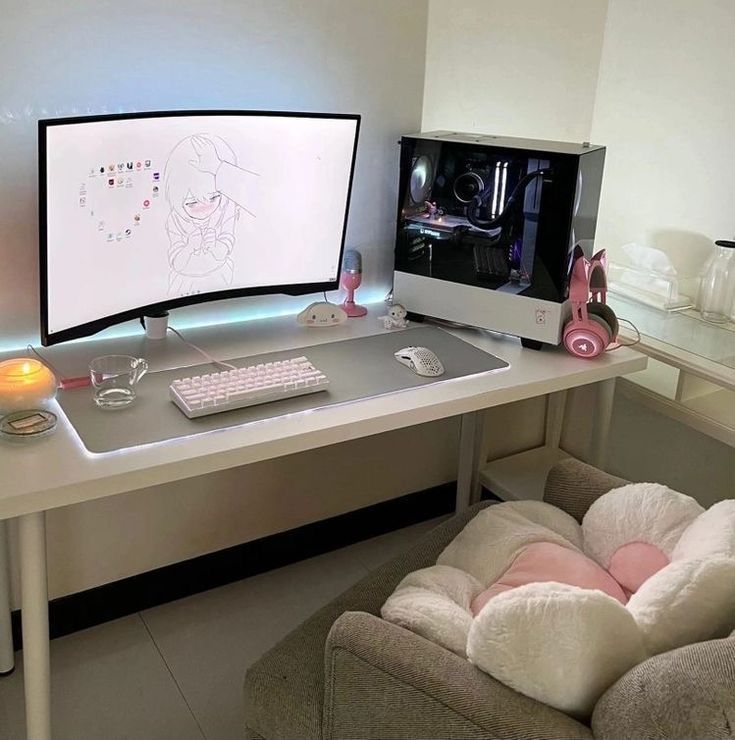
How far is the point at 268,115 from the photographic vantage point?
188 centimetres

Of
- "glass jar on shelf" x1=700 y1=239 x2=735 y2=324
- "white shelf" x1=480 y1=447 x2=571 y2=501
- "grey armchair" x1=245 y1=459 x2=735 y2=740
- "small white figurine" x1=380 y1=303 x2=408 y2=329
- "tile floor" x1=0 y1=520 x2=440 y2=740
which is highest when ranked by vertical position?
"glass jar on shelf" x1=700 y1=239 x2=735 y2=324

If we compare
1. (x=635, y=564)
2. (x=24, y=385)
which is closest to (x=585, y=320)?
(x=635, y=564)

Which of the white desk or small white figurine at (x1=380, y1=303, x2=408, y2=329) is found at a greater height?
small white figurine at (x1=380, y1=303, x2=408, y2=329)

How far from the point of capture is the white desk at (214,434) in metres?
1.40

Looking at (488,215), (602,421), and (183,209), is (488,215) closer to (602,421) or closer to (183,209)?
(602,421)

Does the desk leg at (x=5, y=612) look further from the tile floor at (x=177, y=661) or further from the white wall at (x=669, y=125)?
the white wall at (x=669, y=125)

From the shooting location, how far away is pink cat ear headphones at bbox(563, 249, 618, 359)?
2.00 m

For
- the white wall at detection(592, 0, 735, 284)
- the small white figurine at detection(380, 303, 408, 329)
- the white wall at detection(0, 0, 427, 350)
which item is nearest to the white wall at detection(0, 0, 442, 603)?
the white wall at detection(0, 0, 427, 350)

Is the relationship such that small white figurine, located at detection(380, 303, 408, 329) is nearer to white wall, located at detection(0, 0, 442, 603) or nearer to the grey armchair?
white wall, located at detection(0, 0, 442, 603)

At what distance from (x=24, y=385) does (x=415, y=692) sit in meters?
0.86

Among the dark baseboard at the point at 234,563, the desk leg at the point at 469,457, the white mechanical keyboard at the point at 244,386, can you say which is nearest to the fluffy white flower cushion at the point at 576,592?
the white mechanical keyboard at the point at 244,386

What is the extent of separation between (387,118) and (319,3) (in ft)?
1.11

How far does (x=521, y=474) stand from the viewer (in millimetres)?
2623

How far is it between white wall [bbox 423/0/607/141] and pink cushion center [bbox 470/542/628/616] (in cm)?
125
